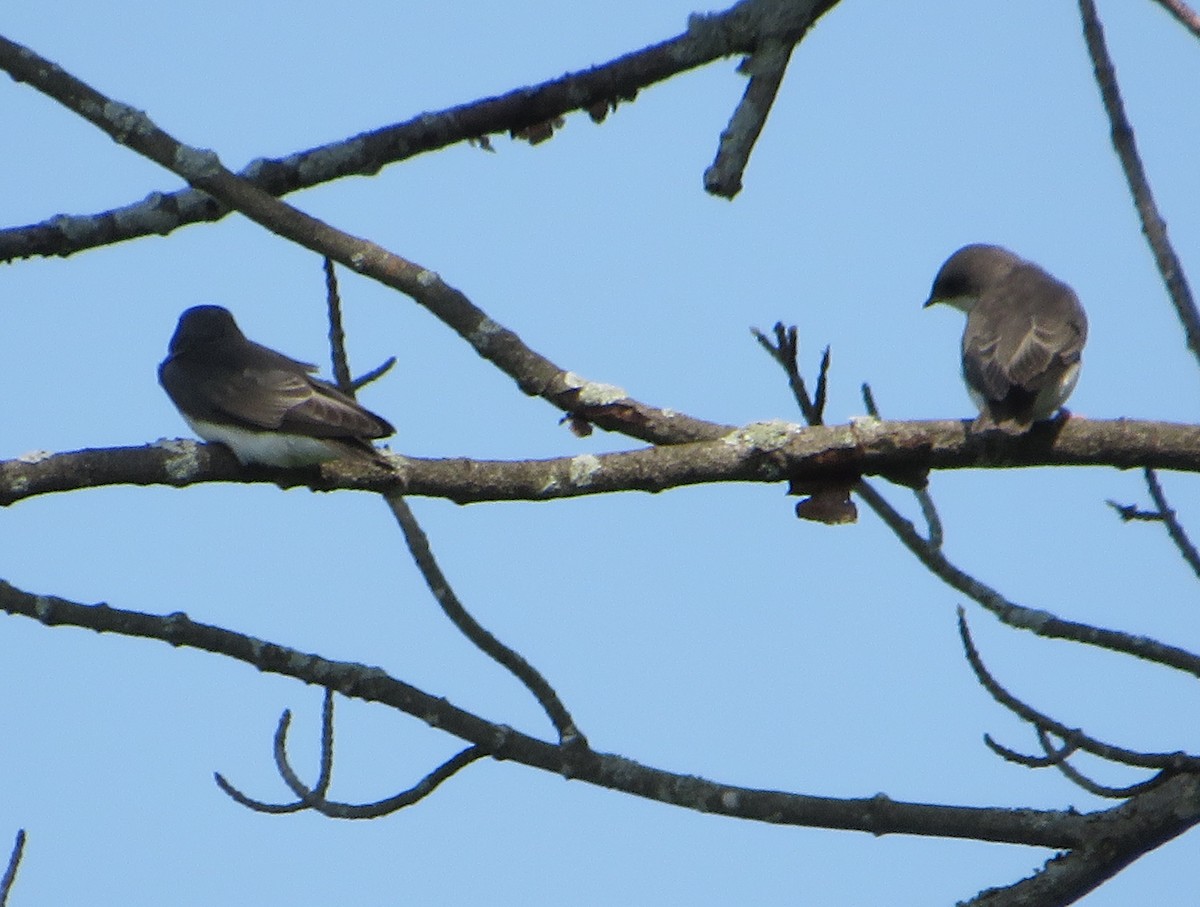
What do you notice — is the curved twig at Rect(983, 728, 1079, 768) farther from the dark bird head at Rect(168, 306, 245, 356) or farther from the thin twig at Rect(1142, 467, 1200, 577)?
the dark bird head at Rect(168, 306, 245, 356)

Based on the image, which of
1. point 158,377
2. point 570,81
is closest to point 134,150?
point 570,81

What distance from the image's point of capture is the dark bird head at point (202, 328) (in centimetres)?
905

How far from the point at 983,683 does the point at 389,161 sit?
7.57ft

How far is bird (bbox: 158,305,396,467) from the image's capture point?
5.51 meters

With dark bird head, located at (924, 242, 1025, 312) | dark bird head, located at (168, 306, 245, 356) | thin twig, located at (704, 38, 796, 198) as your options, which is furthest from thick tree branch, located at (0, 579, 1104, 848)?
dark bird head, located at (924, 242, 1025, 312)

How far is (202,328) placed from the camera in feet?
30.2

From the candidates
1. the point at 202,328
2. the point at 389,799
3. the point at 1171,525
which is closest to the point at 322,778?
the point at 389,799

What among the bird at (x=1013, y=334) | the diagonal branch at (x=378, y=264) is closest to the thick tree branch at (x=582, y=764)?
the diagonal branch at (x=378, y=264)

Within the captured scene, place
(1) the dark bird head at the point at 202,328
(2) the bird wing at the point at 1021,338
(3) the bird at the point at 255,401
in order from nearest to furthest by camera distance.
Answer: (3) the bird at the point at 255,401, (2) the bird wing at the point at 1021,338, (1) the dark bird head at the point at 202,328

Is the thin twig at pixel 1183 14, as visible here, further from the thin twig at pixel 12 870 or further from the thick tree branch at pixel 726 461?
the thin twig at pixel 12 870

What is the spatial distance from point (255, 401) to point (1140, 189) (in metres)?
3.77

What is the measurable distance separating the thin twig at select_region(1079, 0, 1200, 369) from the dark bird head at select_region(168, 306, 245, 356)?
5745mm

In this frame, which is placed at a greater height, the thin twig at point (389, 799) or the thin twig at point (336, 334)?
the thin twig at point (336, 334)

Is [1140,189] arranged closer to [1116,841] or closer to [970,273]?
[1116,841]
